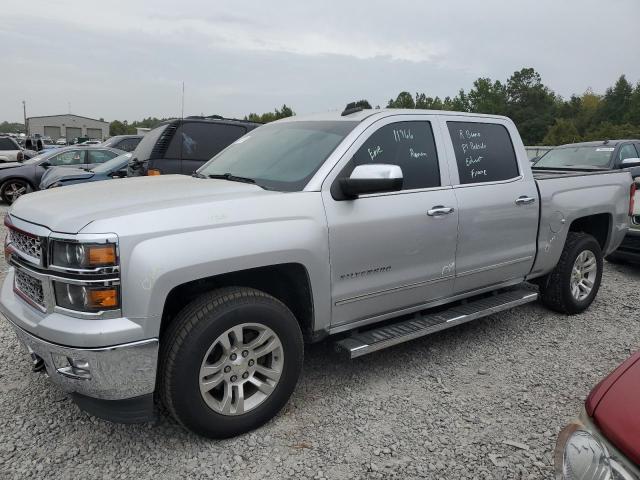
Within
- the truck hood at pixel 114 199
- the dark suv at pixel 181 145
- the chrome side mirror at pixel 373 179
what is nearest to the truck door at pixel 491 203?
the chrome side mirror at pixel 373 179

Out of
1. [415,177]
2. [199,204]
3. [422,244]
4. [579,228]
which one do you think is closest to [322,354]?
[422,244]

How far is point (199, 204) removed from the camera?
276cm

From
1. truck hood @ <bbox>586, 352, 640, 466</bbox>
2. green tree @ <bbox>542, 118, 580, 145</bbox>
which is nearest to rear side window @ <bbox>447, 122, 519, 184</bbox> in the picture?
truck hood @ <bbox>586, 352, 640, 466</bbox>

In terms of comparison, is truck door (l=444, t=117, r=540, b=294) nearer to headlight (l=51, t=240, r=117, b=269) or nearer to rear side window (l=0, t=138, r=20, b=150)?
headlight (l=51, t=240, r=117, b=269)

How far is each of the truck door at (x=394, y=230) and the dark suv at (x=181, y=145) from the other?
4671 millimetres

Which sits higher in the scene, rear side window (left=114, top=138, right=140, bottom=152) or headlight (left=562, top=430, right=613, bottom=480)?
rear side window (left=114, top=138, right=140, bottom=152)

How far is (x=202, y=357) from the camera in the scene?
8.73 ft

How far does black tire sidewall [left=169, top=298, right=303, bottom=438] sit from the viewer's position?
262 centimetres

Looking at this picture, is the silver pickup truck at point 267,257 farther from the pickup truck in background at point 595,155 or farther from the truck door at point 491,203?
the pickup truck in background at point 595,155

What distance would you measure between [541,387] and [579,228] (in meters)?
2.33

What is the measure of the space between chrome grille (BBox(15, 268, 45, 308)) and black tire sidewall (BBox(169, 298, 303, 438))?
0.80 m

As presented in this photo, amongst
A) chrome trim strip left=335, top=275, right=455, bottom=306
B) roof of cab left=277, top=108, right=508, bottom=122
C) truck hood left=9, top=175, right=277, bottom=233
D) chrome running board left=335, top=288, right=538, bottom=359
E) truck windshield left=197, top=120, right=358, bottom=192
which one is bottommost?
chrome running board left=335, top=288, right=538, bottom=359

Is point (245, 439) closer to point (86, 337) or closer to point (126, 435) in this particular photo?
point (126, 435)

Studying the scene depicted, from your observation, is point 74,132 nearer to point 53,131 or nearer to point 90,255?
point 53,131
